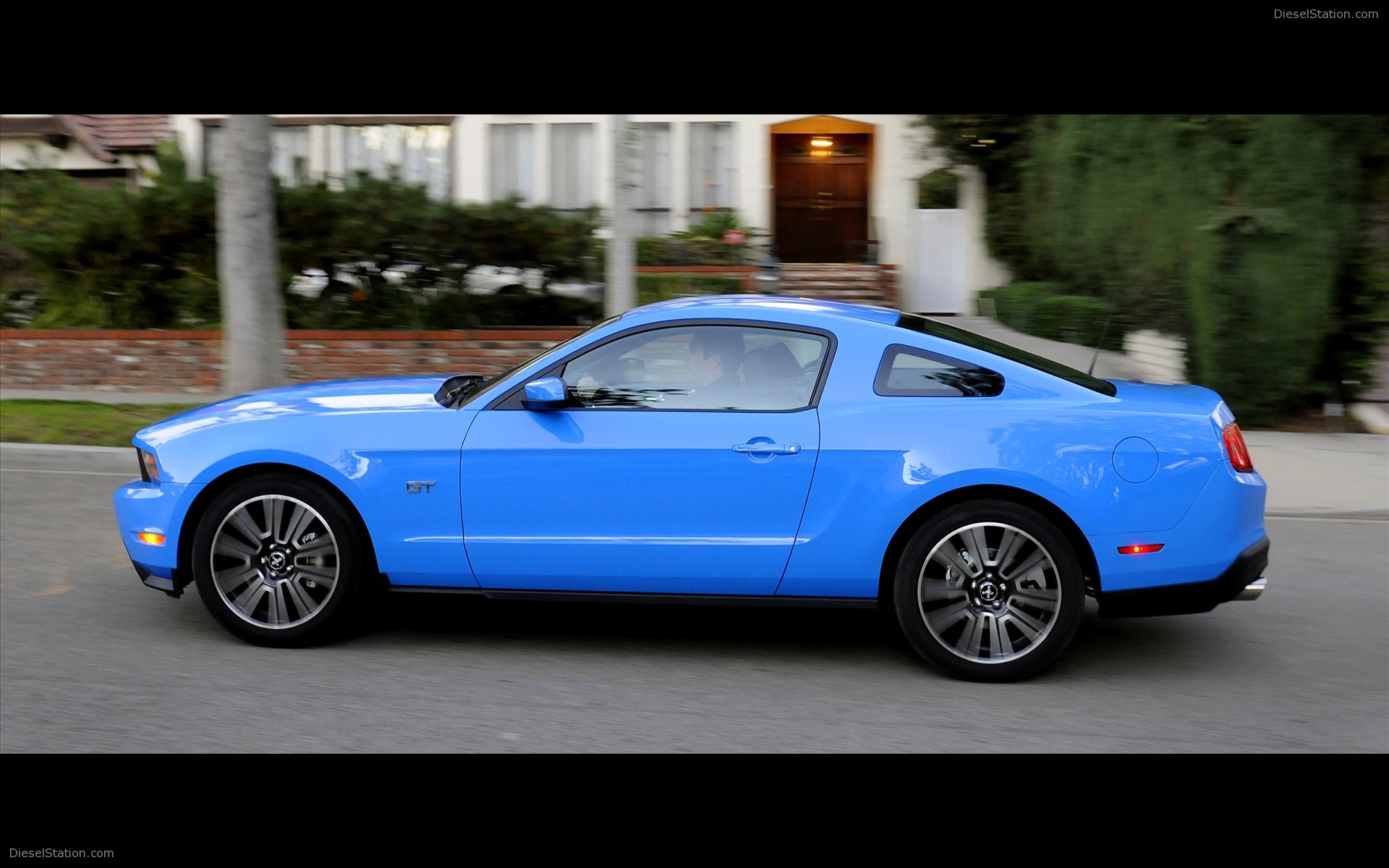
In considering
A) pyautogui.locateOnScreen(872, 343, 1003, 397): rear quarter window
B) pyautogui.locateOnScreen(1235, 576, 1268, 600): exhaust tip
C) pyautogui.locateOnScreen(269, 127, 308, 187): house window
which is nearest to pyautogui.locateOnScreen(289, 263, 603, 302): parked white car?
pyautogui.locateOnScreen(269, 127, 308, 187): house window

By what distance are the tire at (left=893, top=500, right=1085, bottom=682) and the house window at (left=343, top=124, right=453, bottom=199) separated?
16.5 m

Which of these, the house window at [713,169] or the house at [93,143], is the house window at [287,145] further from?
the house window at [713,169]

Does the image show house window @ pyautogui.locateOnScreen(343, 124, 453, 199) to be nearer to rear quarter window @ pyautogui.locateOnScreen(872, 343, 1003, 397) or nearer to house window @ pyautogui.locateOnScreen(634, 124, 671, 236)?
house window @ pyautogui.locateOnScreen(634, 124, 671, 236)

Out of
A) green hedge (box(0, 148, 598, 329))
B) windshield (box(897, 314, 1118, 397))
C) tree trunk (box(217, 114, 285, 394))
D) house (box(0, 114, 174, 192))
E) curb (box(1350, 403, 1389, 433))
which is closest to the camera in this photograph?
windshield (box(897, 314, 1118, 397))

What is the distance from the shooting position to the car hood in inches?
213

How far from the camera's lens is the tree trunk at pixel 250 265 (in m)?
10.8

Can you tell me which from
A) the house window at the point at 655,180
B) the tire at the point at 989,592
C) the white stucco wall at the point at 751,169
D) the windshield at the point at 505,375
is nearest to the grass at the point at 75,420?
the windshield at the point at 505,375

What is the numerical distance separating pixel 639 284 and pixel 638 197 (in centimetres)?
410

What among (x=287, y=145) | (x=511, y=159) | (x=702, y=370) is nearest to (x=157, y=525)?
(x=702, y=370)

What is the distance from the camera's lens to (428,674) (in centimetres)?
510

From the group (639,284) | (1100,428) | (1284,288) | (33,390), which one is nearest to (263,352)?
(33,390)

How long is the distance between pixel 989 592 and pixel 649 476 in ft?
4.72

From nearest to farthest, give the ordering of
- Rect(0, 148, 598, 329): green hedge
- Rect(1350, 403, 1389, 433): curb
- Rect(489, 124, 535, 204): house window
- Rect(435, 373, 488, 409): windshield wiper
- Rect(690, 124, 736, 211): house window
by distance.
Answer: Rect(435, 373, 488, 409): windshield wiper → Rect(1350, 403, 1389, 433): curb → Rect(0, 148, 598, 329): green hedge → Rect(489, 124, 535, 204): house window → Rect(690, 124, 736, 211): house window

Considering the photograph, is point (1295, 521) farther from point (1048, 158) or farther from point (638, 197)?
point (638, 197)
